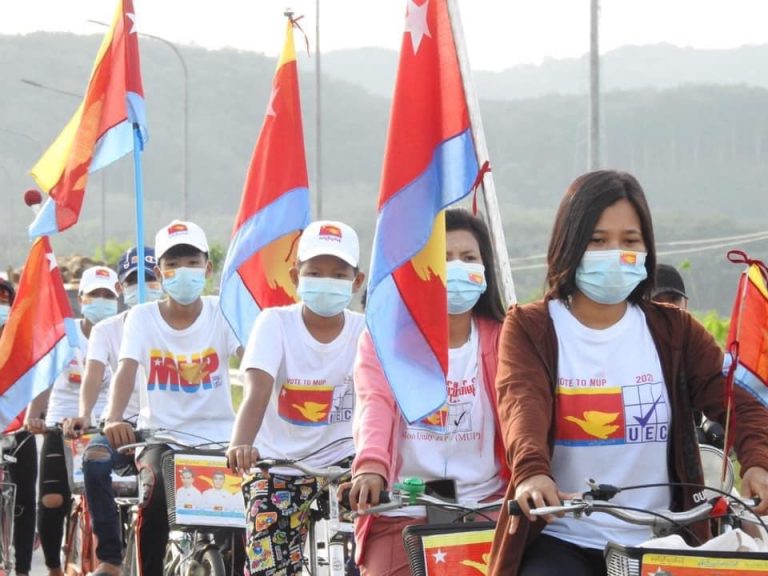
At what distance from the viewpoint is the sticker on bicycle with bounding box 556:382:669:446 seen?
14.6 feet

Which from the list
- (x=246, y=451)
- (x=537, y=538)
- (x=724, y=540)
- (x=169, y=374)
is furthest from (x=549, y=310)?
(x=169, y=374)

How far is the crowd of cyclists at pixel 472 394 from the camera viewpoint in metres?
4.40

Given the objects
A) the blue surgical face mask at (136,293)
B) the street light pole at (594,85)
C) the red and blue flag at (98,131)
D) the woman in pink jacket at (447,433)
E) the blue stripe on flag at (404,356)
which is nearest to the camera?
the woman in pink jacket at (447,433)

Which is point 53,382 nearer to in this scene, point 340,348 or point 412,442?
point 340,348

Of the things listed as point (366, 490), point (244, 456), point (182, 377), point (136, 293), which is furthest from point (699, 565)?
point (136, 293)

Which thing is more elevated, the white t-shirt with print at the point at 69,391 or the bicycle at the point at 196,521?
the white t-shirt with print at the point at 69,391

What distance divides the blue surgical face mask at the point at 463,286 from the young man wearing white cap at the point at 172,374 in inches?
99.9

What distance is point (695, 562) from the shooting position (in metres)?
3.75

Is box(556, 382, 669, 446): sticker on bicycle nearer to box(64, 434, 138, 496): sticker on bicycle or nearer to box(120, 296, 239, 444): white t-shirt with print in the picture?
box(120, 296, 239, 444): white t-shirt with print

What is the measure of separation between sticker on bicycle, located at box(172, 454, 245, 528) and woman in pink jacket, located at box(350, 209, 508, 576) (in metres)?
1.76

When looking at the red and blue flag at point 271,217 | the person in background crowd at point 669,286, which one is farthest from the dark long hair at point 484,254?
the red and blue flag at point 271,217

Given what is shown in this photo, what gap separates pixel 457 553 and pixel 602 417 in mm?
697

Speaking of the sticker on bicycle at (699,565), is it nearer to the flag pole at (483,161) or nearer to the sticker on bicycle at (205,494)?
the flag pole at (483,161)

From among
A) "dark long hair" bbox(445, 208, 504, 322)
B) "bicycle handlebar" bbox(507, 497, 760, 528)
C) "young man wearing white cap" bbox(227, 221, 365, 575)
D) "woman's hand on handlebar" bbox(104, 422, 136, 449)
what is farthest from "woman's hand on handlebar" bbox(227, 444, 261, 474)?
"bicycle handlebar" bbox(507, 497, 760, 528)
